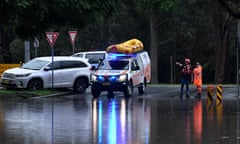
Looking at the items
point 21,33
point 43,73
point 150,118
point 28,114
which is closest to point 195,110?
point 150,118

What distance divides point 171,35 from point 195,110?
35.1m

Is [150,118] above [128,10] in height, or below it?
below

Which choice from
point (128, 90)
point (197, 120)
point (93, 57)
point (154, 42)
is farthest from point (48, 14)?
point (154, 42)

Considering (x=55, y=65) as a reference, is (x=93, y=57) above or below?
above

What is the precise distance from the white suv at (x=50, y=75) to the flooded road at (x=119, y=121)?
122 inches

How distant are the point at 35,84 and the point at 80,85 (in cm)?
256

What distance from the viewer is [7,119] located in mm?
17625

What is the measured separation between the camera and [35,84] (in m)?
29.7

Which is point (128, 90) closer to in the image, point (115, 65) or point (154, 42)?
point (115, 65)

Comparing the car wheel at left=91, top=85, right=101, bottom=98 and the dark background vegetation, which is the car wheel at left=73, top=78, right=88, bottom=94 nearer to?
the dark background vegetation

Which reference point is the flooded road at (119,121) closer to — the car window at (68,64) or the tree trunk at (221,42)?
→ the car window at (68,64)

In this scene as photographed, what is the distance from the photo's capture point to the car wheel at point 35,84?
29531 millimetres

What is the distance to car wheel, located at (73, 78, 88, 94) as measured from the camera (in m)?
30.9

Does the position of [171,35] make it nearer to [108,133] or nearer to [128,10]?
[128,10]
